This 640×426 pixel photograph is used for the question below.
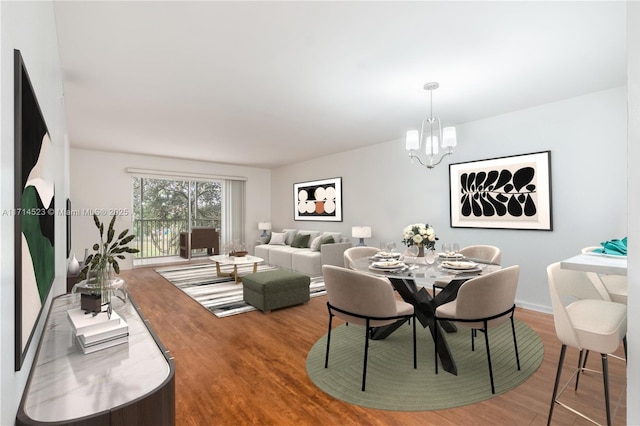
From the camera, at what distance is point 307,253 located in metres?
6.30

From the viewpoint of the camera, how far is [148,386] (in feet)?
3.39

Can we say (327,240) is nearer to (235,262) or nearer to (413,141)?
(235,262)

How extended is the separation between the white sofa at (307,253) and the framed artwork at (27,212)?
4849 millimetres

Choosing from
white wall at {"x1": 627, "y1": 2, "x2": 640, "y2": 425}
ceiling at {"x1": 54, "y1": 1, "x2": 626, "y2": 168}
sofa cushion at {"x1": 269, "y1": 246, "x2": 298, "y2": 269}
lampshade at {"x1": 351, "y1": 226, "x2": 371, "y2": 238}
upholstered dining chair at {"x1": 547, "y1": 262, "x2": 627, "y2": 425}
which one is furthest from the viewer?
sofa cushion at {"x1": 269, "y1": 246, "x2": 298, "y2": 269}

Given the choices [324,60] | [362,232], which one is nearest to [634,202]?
[324,60]

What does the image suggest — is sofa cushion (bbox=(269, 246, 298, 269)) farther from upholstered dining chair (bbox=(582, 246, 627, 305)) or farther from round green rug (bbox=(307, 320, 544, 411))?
upholstered dining chair (bbox=(582, 246, 627, 305))

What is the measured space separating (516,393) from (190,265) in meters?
6.67

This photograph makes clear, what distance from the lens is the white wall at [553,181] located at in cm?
339

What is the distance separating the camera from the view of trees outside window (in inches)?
314

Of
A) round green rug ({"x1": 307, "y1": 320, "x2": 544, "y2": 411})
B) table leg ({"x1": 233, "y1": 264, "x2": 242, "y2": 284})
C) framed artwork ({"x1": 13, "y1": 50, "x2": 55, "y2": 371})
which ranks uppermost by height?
framed artwork ({"x1": 13, "y1": 50, "x2": 55, "y2": 371})

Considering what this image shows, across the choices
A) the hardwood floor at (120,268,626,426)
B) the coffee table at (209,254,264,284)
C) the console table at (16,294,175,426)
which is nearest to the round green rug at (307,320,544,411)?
the hardwood floor at (120,268,626,426)

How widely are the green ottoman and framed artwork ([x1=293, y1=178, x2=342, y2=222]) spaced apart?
2718mm

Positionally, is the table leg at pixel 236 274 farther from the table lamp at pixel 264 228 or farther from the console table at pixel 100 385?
the console table at pixel 100 385

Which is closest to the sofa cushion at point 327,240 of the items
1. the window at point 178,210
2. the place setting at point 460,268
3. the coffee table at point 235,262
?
the coffee table at point 235,262
